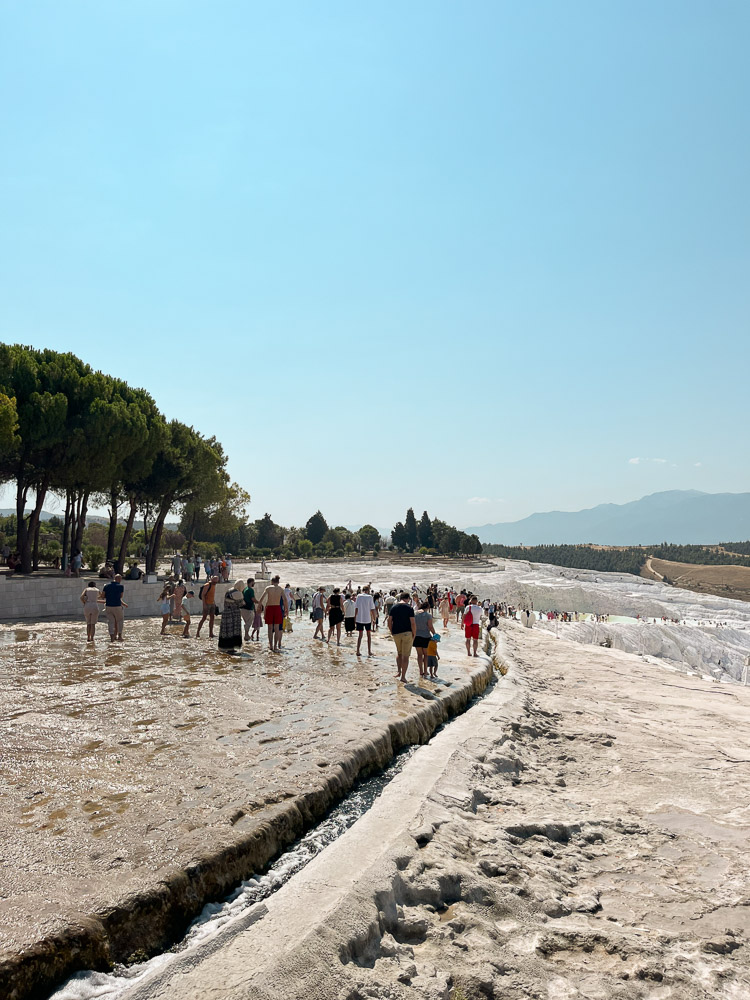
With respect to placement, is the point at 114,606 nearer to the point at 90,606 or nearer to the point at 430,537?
the point at 90,606

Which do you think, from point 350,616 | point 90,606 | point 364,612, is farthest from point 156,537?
point 364,612

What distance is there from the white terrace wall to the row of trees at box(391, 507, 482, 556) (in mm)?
84531

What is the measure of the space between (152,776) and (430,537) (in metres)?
107

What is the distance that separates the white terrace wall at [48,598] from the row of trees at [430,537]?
8453cm

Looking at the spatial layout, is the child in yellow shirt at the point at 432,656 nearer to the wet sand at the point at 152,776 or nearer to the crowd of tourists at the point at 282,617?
the crowd of tourists at the point at 282,617

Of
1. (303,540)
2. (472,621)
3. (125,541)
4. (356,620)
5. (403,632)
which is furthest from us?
(303,540)

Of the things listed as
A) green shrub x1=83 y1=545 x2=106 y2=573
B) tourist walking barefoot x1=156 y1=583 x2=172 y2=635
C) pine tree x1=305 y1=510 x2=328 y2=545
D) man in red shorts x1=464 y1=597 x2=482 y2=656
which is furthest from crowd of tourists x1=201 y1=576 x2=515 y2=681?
pine tree x1=305 y1=510 x2=328 y2=545

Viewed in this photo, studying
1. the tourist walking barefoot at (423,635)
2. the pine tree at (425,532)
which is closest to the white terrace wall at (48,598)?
the tourist walking barefoot at (423,635)

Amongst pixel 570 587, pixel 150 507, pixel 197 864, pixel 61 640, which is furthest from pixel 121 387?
pixel 570 587

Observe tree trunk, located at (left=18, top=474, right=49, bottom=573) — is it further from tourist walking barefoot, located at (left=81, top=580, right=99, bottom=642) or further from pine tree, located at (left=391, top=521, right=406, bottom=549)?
pine tree, located at (left=391, top=521, right=406, bottom=549)

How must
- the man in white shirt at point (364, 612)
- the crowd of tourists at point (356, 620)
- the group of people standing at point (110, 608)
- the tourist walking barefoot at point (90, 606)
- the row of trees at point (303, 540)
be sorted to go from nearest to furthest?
the crowd of tourists at point (356, 620) < the tourist walking barefoot at point (90, 606) < the group of people standing at point (110, 608) < the man in white shirt at point (364, 612) < the row of trees at point (303, 540)

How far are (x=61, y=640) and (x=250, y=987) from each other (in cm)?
1286

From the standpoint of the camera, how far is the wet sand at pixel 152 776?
10.9 ft

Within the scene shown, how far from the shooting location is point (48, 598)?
62.6 feet
